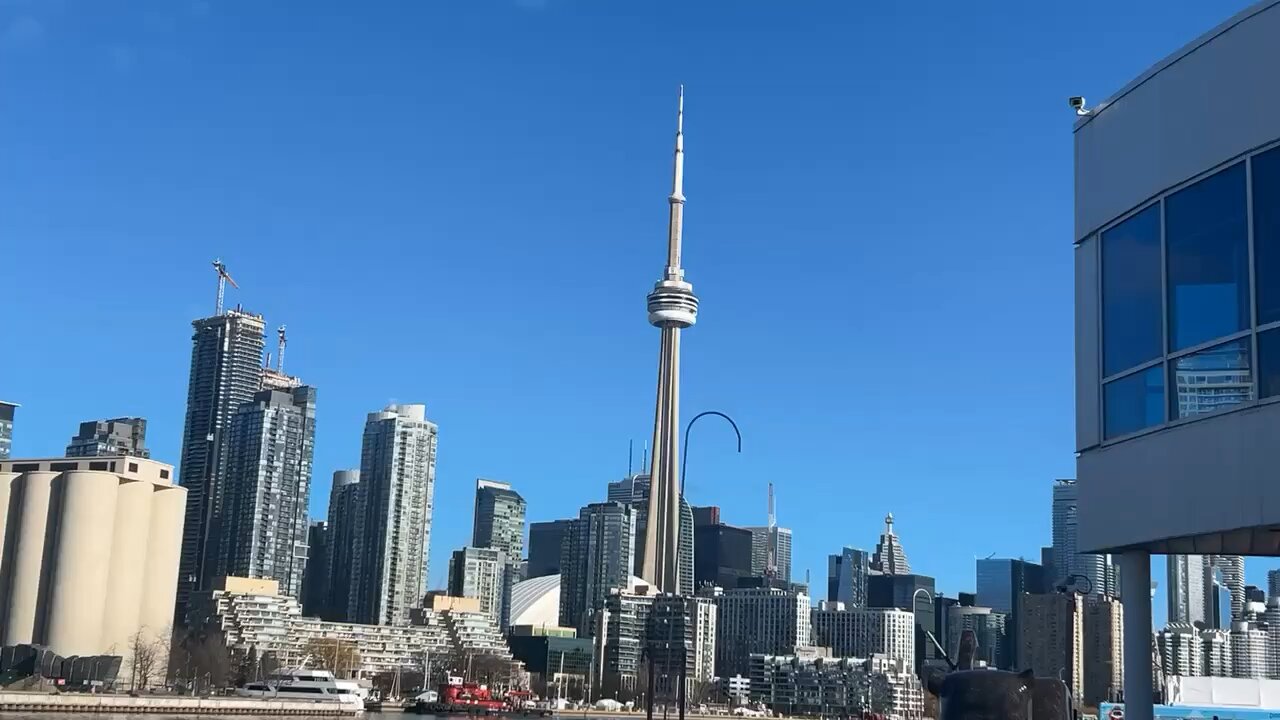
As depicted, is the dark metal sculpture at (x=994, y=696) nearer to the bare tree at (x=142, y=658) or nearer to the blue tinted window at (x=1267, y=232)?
the blue tinted window at (x=1267, y=232)

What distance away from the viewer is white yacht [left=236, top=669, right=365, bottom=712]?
14138 centimetres

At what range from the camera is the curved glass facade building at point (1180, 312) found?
18.7 metres

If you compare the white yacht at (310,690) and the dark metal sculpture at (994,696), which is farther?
the white yacht at (310,690)

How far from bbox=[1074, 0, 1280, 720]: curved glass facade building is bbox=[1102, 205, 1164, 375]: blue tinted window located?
30 millimetres

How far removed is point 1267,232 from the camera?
18.7m

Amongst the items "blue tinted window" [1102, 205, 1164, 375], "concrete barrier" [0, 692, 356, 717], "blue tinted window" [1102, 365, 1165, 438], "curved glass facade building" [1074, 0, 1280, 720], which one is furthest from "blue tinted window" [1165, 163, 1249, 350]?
"concrete barrier" [0, 692, 356, 717]

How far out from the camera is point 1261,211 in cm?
1883

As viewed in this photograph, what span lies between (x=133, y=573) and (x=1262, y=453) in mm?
162283

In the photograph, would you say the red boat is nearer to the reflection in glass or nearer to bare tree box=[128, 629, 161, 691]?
bare tree box=[128, 629, 161, 691]

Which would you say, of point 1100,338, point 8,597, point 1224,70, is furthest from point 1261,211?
point 8,597

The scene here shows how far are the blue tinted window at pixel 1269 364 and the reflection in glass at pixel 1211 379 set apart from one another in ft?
0.59

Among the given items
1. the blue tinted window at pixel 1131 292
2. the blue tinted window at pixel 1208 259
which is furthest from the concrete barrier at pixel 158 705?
the blue tinted window at pixel 1208 259

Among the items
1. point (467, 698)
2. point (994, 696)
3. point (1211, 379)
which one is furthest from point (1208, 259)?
point (467, 698)

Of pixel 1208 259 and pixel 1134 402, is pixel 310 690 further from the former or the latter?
pixel 1208 259
